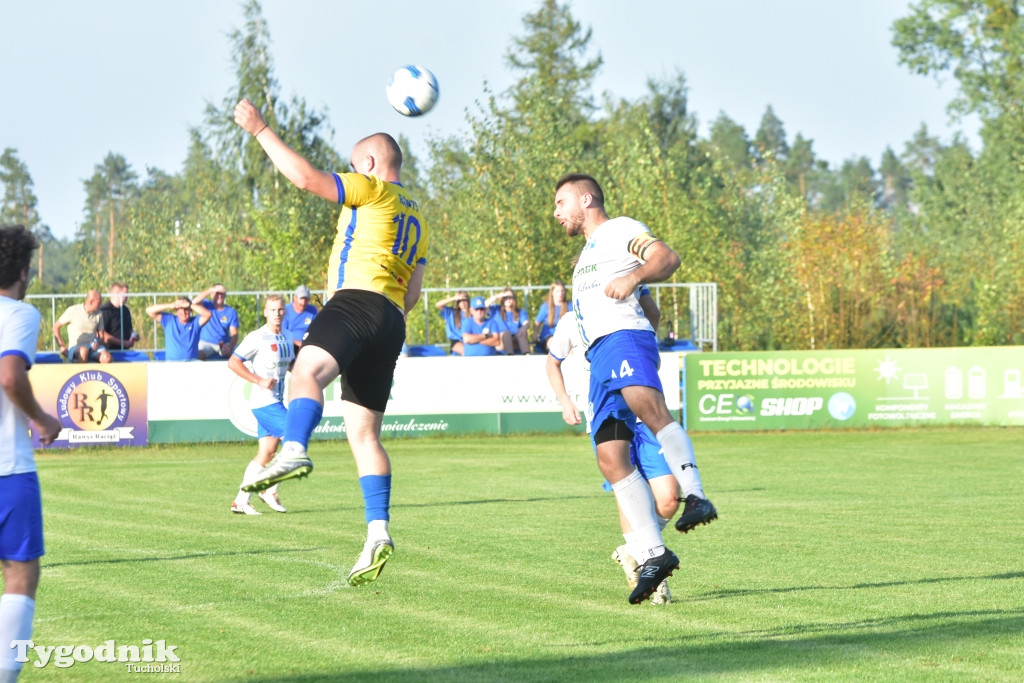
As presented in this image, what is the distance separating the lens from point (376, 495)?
7.11 meters

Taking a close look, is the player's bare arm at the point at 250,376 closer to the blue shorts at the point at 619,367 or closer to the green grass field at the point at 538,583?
the green grass field at the point at 538,583

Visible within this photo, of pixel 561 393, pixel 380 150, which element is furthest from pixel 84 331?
pixel 380 150

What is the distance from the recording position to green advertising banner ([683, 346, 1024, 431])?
78.8 ft

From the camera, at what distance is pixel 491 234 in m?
33.6

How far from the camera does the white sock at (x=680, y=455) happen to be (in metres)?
7.06

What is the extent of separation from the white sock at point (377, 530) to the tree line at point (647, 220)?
18.3 m

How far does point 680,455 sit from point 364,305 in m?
1.89

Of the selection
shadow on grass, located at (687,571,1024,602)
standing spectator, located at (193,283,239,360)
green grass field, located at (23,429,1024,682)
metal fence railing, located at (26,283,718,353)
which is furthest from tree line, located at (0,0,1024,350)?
shadow on grass, located at (687,571,1024,602)

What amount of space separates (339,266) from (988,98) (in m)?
53.5

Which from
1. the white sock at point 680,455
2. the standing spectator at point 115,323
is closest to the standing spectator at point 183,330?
the standing spectator at point 115,323

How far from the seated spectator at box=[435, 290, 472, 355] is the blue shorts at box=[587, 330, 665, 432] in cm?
1613

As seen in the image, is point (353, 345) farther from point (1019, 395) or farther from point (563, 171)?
point (563, 171)

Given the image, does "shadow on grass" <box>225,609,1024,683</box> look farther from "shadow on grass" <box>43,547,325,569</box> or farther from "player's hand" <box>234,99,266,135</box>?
"shadow on grass" <box>43,547,325,569</box>

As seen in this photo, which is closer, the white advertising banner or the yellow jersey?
the yellow jersey
